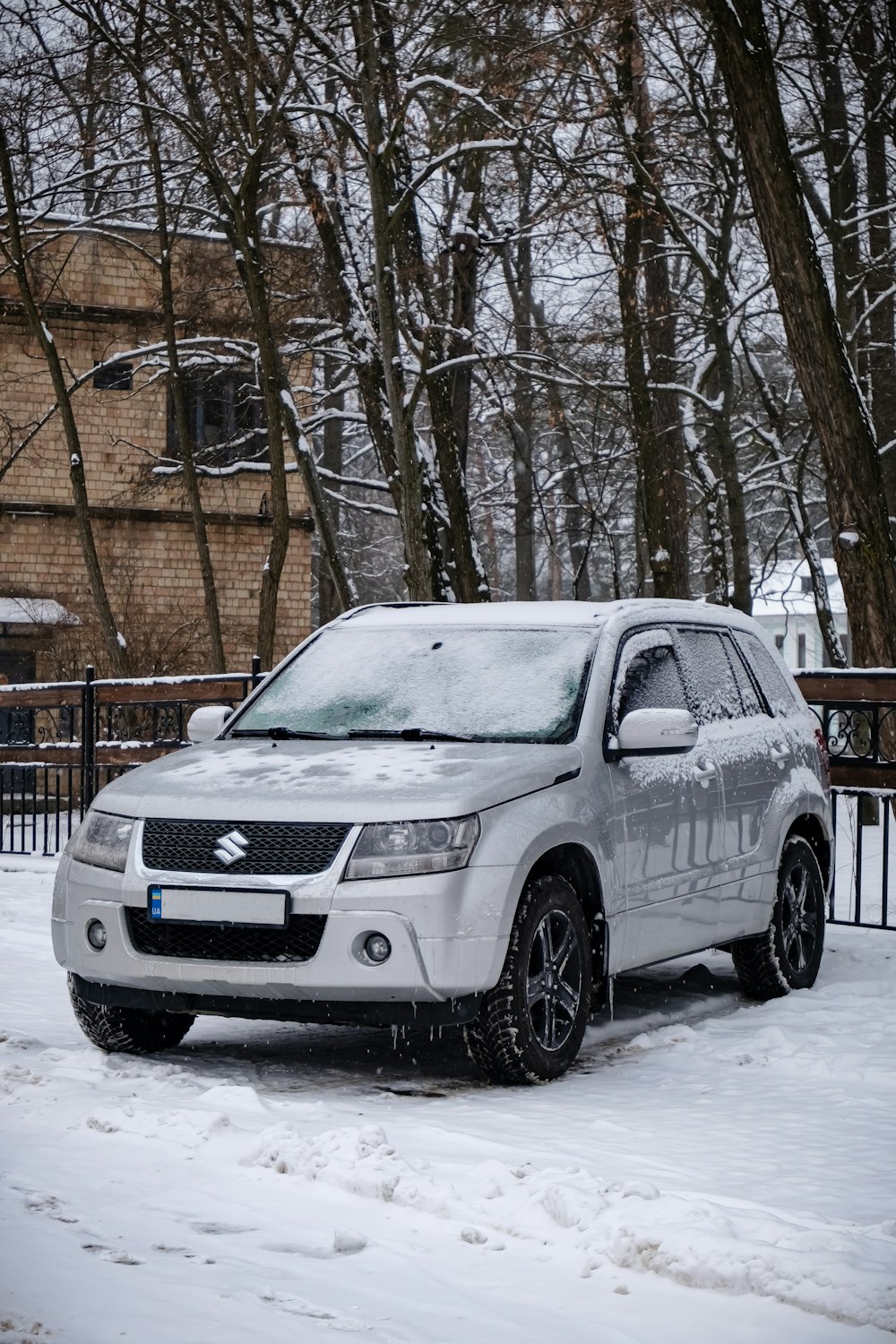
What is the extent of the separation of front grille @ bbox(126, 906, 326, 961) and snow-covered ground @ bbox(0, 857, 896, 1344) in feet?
1.47

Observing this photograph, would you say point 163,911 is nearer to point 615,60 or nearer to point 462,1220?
point 462,1220

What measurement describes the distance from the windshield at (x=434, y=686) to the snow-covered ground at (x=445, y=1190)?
131 centimetres

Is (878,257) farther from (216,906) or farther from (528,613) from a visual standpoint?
(216,906)

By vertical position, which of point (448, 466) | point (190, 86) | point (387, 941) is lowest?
point (387, 941)

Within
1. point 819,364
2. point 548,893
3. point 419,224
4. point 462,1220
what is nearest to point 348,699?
point 548,893

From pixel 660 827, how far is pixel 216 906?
2.04m

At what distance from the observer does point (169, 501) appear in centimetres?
3027

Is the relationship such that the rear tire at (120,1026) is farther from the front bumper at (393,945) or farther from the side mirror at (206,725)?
the side mirror at (206,725)

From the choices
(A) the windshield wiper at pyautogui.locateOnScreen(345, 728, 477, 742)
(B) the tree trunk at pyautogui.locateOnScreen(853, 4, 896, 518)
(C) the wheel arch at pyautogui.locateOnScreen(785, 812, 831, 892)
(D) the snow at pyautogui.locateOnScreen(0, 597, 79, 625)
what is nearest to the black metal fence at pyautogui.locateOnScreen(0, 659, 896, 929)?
(C) the wheel arch at pyautogui.locateOnScreen(785, 812, 831, 892)

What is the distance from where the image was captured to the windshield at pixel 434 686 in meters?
7.45

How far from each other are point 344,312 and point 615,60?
398cm

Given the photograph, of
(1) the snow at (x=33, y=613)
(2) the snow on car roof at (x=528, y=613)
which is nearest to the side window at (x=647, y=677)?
(2) the snow on car roof at (x=528, y=613)

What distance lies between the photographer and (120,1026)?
23.6 ft

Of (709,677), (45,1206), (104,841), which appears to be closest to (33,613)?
(709,677)
